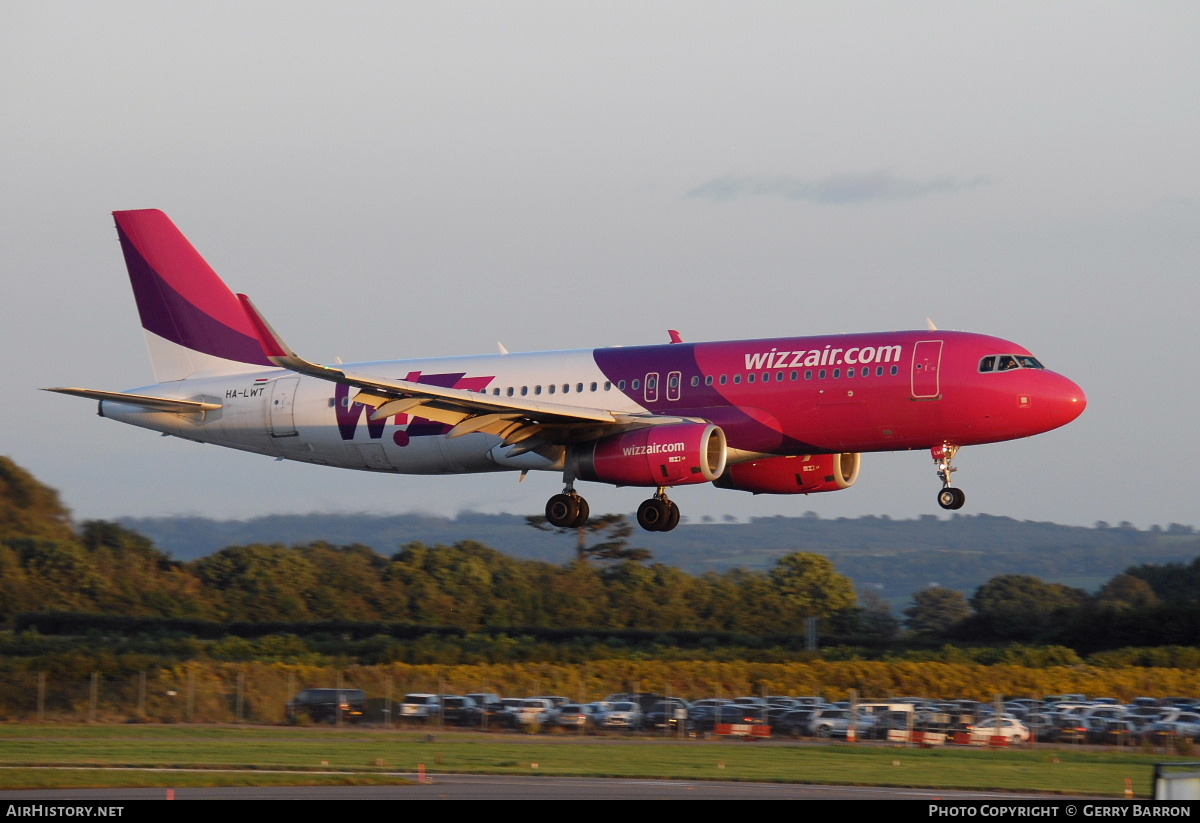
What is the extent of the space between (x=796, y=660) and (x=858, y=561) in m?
121

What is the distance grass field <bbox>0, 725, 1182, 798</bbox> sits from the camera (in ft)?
96.8

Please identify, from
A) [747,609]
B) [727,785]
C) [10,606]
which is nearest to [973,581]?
[747,609]

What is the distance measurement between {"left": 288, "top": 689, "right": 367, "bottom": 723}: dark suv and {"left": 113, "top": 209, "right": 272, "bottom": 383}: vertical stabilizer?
10455mm

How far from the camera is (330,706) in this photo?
43.8 m

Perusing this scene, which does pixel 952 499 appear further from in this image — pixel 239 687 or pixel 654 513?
pixel 239 687

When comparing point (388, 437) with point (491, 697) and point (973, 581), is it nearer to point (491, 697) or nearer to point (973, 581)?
point (491, 697)

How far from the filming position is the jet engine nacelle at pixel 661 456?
38.2 m

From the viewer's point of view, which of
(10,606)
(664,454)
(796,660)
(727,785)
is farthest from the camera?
(10,606)

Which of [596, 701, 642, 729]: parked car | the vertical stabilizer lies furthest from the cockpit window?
the vertical stabilizer

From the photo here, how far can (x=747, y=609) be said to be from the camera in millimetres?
65812

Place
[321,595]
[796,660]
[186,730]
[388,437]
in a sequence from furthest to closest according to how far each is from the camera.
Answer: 1. [321,595]
2. [796,660]
3. [388,437]
4. [186,730]

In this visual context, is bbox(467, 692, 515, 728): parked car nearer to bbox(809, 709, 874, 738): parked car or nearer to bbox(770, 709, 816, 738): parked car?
bbox(770, 709, 816, 738): parked car

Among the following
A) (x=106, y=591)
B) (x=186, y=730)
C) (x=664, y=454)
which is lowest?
(x=186, y=730)

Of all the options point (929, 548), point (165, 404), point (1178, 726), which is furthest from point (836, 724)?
point (929, 548)
